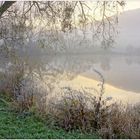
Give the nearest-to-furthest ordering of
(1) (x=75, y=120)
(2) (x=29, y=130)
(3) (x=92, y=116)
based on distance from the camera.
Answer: (2) (x=29, y=130)
(1) (x=75, y=120)
(3) (x=92, y=116)

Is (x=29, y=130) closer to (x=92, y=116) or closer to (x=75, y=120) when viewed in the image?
(x=75, y=120)

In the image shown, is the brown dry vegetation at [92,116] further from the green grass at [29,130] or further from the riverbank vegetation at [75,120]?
the green grass at [29,130]

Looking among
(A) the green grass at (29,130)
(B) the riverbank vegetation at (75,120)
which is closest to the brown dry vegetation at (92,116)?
(B) the riverbank vegetation at (75,120)

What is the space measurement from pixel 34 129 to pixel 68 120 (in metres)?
0.91

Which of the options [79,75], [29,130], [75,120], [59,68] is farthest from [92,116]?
[59,68]

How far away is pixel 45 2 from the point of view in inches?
594

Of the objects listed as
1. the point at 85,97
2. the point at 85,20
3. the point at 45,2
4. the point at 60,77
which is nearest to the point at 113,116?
the point at 85,97

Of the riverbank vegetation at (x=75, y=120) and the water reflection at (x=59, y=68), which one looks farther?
the water reflection at (x=59, y=68)

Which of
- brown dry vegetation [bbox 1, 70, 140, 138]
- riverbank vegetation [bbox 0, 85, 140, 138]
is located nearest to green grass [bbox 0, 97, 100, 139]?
riverbank vegetation [bbox 0, 85, 140, 138]

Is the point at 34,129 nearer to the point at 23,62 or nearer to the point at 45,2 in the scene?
the point at 45,2

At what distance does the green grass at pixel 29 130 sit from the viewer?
28.5 feet

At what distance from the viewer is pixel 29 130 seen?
9188 mm

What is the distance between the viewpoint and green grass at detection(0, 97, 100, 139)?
342 inches

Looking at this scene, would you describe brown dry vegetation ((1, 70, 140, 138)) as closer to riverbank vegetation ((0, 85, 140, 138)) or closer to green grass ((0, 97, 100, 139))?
riverbank vegetation ((0, 85, 140, 138))
